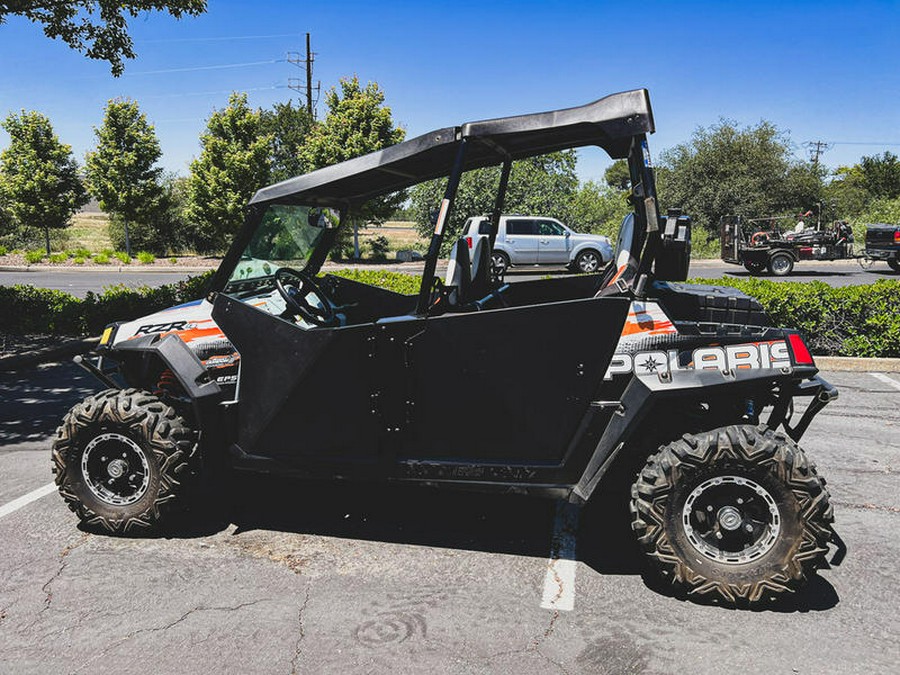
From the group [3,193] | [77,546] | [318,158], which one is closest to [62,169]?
[3,193]

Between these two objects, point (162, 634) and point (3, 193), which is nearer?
point (162, 634)

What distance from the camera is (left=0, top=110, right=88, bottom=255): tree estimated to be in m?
29.3

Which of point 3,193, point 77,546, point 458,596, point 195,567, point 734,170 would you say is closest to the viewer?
point 458,596

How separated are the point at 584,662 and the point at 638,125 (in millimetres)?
2450

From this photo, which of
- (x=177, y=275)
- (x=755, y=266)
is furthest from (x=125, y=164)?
(x=755, y=266)

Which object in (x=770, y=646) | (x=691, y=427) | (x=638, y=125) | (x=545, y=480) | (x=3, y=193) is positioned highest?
(x=3, y=193)

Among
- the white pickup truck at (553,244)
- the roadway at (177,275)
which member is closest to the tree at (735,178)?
the roadway at (177,275)

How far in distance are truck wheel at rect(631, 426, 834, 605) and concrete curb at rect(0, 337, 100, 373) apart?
27.9 feet

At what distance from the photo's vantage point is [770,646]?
3.01 meters

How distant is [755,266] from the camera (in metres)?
21.5

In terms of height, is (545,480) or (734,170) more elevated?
(734,170)

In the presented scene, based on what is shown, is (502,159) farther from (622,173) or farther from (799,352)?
(622,173)

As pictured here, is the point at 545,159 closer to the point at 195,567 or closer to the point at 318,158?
the point at 195,567

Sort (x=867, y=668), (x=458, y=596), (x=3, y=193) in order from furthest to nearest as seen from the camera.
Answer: (x=3, y=193) < (x=458, y=596) < (x=867, y=668)
